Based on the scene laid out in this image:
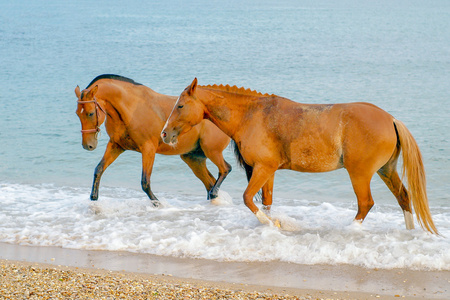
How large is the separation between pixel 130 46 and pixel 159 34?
6.58 m

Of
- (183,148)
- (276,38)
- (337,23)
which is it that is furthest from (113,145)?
(337,23)

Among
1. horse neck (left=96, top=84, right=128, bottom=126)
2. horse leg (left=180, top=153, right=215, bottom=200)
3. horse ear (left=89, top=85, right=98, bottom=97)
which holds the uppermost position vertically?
horse ear (left=89, top=85, right=98, bottom=97)

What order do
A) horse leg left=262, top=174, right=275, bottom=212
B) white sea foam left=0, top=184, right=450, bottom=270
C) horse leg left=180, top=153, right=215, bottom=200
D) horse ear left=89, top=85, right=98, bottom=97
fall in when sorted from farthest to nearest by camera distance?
horse leg left=180, top=153, right=215, bottom=200 → horse ear left=89, top=85, right=98, bottom=97 → horse leg left=262, top=174, right=275, bottom=212 → white sea foam left=0, top=184, right=450, bottom=270

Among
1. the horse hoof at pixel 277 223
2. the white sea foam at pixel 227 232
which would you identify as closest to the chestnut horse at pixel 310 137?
the horse hoof at pixel 277 223

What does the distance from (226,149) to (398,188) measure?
25.1 ft

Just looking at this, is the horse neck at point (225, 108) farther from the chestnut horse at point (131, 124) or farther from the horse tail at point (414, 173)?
the horse tail at point (414, 173)

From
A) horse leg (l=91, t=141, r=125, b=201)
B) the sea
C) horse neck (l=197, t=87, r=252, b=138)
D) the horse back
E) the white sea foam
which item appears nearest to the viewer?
the white sea foam

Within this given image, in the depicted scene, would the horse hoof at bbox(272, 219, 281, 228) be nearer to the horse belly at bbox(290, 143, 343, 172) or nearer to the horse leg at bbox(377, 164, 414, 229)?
the horse belly at bbox(290, 143, 343, 172)

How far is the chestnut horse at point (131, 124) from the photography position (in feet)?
24.4

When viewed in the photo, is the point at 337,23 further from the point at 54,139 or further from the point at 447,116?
the point at 54,139

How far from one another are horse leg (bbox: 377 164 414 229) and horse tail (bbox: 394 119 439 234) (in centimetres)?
21

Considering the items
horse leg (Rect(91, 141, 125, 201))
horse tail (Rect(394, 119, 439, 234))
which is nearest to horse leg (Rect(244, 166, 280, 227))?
horse tail (Rect(394, 119, 439, 234))

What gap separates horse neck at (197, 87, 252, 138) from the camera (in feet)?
22.5

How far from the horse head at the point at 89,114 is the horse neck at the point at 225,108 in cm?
142
